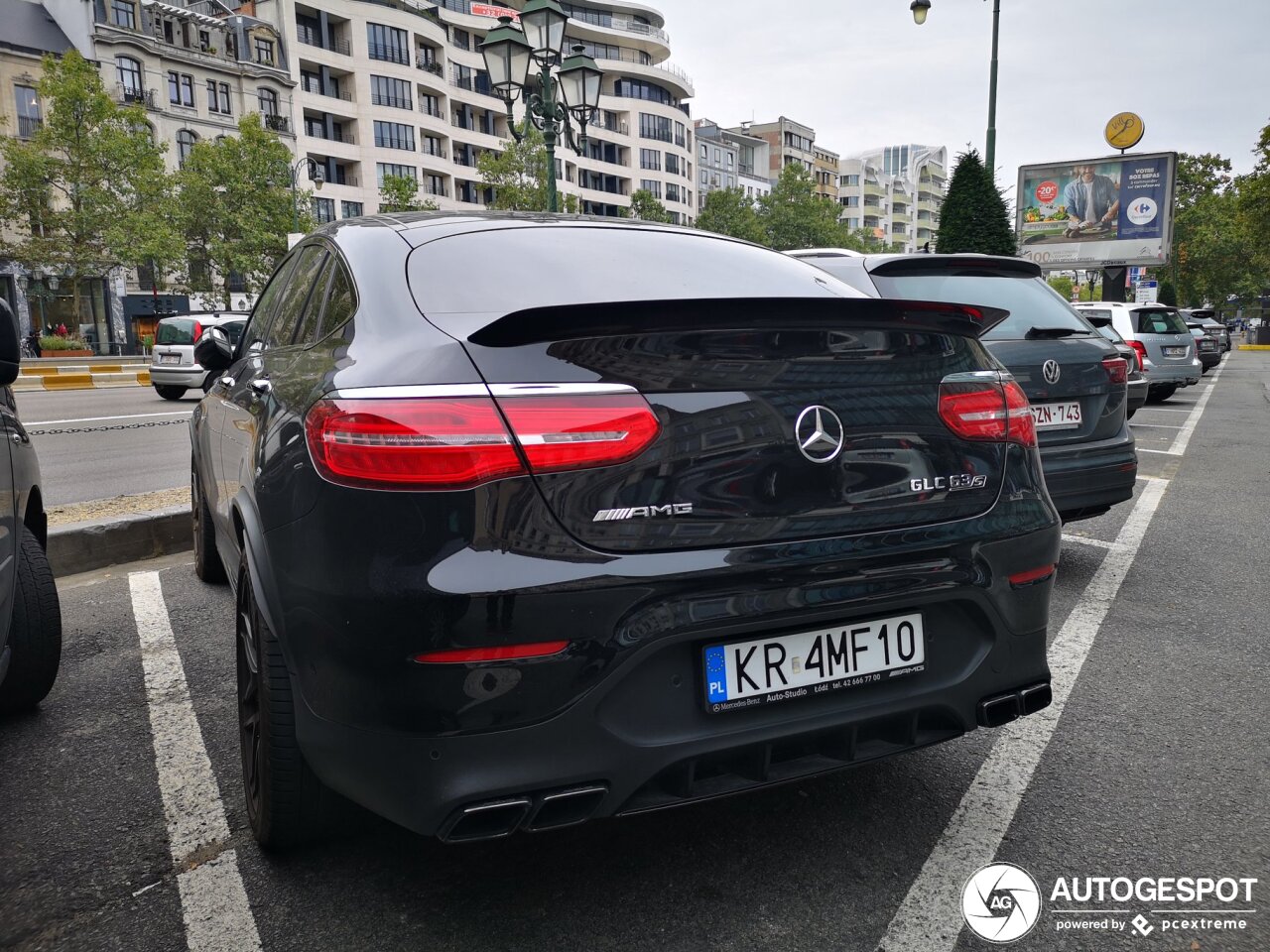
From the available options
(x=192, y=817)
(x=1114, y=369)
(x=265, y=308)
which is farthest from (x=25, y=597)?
(x=1114, y=369)

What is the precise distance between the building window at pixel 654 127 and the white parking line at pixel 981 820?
8012 centimetres

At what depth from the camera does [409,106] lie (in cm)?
6019

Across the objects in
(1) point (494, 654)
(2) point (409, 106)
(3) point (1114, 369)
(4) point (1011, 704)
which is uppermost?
(2) point (409, 106)

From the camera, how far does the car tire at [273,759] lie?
217cm

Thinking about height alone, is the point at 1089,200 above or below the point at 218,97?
below

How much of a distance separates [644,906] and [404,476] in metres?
1.11

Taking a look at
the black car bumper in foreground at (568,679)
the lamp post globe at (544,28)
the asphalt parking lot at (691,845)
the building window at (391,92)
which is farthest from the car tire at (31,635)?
the building window at (391,92)

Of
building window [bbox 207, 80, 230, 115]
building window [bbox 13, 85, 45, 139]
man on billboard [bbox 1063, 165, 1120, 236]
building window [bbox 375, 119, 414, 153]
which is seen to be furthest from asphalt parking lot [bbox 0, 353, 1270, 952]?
building window [bbox 375, 119, 414, 153]

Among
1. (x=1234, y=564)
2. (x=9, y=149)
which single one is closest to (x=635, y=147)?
(x=9, y=149)

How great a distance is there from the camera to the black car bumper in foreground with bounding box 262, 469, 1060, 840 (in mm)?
1806

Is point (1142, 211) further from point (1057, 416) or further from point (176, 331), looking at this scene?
point (1057, 416)

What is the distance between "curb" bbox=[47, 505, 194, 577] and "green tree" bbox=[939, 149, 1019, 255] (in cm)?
1731

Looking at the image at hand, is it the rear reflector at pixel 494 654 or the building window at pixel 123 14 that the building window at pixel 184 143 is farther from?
the rear reflector at pixel 494 654

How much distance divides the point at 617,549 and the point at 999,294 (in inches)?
163
